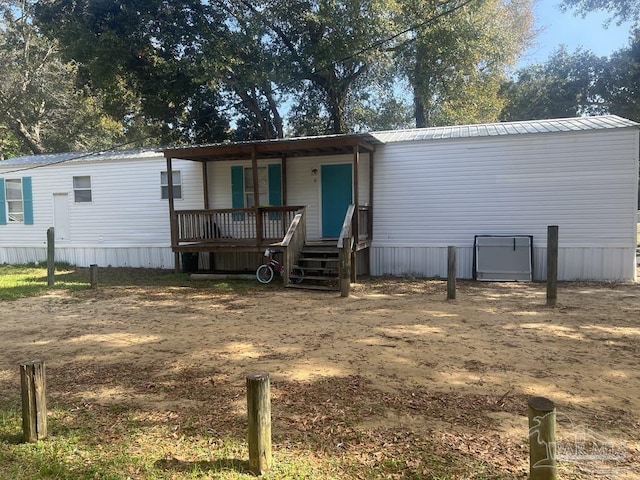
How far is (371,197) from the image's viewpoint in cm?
1145

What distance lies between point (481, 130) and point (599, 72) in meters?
15.2

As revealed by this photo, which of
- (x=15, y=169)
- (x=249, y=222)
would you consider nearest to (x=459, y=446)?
(x=249, y=222)

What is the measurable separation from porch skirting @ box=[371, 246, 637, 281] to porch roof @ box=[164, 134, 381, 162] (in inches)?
108

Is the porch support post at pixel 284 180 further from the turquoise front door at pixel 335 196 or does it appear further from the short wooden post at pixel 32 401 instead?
the short wooden post at pixel 32 401

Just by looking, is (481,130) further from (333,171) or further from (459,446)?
(459,446)

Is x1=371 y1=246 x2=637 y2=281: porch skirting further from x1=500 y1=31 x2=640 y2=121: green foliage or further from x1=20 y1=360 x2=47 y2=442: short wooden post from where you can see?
x1=500 y1=31 x2=640 y2=121: green foliage

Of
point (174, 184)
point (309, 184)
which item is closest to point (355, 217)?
point (309, 184)

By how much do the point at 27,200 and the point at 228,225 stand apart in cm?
766

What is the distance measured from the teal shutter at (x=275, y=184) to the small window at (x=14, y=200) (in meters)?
8.36

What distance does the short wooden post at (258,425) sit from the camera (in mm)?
2781

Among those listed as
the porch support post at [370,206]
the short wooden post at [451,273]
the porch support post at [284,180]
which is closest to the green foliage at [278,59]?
the porch support post at [284,180]

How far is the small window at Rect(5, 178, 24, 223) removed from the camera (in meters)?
14.5

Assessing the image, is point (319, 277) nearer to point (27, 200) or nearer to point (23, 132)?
point (27, 200)

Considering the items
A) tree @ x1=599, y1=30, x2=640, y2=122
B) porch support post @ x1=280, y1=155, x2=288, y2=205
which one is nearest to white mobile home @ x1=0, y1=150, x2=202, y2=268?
porch support post @ x1=280, y1=155, x2=288, y2=205
